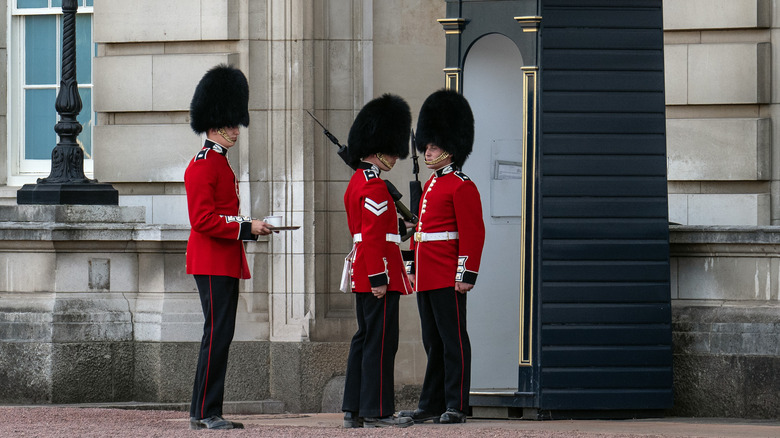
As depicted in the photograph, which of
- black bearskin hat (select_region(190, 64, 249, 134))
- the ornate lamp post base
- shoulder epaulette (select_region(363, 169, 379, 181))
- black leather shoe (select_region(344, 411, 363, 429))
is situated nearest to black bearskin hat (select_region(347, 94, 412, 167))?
shoulder epaulette (select_region(363, 169, 379, 181))

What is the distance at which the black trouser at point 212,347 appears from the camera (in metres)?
6.80

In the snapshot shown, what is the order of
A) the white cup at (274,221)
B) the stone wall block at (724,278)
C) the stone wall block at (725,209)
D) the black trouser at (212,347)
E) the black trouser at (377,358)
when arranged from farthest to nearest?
the stone wall block at (725,209), the stone wall block at (724,278), the black trouser at (377,358), the black trouser at (212,347), the white cup at (274,221)

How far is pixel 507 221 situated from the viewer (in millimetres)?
7941

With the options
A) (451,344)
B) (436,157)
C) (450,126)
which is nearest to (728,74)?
(450,126)

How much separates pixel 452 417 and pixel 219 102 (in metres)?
1.88

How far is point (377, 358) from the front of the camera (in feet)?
22.7

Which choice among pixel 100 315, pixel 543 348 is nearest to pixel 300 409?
pixel 100 315

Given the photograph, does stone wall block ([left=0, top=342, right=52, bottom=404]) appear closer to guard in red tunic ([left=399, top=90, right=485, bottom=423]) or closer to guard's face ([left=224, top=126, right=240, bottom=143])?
guard's face ([left=224, top=126, right=240, bottom=143])

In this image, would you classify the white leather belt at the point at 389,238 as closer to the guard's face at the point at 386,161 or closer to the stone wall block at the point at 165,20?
the guard's face at the point at 386,161

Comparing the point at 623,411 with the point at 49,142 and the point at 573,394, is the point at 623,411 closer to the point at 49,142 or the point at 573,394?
the point at 573,394

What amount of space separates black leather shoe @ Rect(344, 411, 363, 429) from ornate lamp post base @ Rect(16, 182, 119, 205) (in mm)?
2724

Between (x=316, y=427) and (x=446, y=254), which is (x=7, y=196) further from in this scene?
(x=446, y=254)

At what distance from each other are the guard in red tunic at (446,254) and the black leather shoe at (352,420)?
0.69 ft

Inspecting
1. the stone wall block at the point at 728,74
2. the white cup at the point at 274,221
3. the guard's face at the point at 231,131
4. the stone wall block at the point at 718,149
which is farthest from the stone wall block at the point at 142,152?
the stone wall block at the point at 728,74
